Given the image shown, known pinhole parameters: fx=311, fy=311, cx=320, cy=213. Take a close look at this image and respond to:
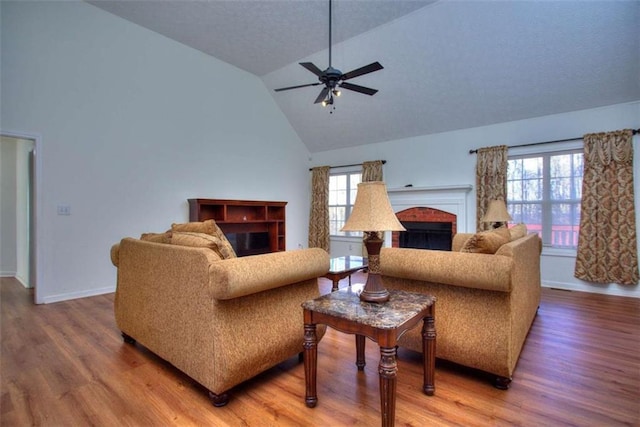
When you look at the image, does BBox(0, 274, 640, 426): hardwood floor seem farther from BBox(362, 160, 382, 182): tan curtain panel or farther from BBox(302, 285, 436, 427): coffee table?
BBox(362, 160, 382, 182): tan curtain panel

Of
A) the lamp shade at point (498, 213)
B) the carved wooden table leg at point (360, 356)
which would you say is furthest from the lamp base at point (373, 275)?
the lamp shade at point (498, 213)

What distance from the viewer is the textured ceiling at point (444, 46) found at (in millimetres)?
3703

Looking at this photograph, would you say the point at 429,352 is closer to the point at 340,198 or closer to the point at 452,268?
the point at 452,268

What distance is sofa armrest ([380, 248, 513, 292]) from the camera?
70.6 inches

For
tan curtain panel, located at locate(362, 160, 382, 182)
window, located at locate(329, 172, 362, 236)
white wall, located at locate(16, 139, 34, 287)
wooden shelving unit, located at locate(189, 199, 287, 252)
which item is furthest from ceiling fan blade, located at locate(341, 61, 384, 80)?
white wall, located at locate(16, 139, 34, 287)

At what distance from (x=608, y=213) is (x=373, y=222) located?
171 inches

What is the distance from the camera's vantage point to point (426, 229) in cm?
580

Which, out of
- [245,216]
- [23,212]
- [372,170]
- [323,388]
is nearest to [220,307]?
[323,388]

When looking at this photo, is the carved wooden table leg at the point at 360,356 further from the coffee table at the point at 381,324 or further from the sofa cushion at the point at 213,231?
the sofa cushion at the point at 213,231

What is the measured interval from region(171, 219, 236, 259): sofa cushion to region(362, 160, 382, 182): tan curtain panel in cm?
455

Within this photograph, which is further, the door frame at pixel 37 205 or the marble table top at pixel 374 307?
the door frame at pixel 37 205

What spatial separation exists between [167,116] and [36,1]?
6.05 ft

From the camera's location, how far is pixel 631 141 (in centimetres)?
406

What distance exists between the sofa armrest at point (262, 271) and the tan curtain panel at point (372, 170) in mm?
4436
